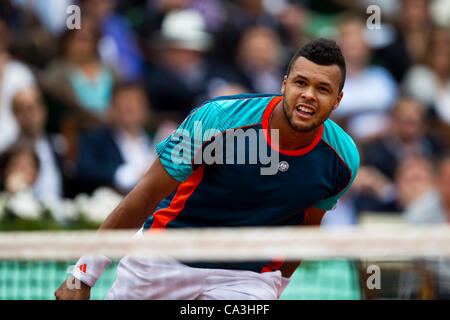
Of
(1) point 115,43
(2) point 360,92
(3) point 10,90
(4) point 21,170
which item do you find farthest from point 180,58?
(4) point 21,170

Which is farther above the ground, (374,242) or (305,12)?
(305,12)

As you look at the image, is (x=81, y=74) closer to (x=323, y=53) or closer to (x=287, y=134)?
(x=287, y=134)

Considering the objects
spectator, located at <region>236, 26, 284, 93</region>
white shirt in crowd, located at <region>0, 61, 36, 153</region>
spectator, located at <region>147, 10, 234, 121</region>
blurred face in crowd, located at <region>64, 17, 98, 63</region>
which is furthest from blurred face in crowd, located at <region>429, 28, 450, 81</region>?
white shirt in crowd, located at <region>0, 61, 36, 153</region>

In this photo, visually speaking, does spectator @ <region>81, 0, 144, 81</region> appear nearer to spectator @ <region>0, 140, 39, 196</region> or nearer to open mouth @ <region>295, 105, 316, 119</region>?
spectator @ <region>0, 140, 39, 196</region>

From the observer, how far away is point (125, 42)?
9734mm

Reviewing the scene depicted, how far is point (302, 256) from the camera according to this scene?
391 cm

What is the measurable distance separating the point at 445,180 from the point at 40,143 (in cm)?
463

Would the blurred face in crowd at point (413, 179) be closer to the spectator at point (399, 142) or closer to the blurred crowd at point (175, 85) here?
the blurred crowd at point (175, 85)

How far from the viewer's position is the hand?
3832 mm

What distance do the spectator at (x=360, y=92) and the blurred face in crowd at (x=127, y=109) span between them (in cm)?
252

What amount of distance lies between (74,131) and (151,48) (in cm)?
180
